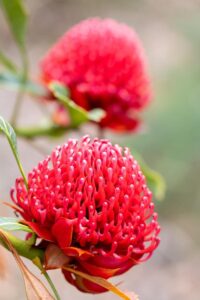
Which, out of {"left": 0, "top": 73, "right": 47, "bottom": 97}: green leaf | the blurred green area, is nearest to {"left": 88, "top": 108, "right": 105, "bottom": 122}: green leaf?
{"left": 0, "top": 73, "right": 47, "bottom": 97}: green leaf

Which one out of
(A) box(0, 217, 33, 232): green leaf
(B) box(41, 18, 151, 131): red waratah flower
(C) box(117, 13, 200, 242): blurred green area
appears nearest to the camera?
(A) box(0, 217, 33, 232): green leaf

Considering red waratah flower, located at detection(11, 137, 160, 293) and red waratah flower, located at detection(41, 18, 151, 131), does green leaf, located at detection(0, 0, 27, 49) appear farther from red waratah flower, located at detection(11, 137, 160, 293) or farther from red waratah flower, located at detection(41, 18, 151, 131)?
red waratah flower, located at detection(11, 137, 160, 293)

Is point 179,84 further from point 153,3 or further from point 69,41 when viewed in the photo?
point 69,41

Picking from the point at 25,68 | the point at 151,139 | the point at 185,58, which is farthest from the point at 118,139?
the point at 25,68

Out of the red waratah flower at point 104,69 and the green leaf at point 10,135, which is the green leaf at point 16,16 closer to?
the red waratah flower at point 104,69

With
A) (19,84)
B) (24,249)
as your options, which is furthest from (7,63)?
(24,249)

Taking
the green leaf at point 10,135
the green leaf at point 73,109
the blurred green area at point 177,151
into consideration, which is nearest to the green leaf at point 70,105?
the green leaf at point 73,109
